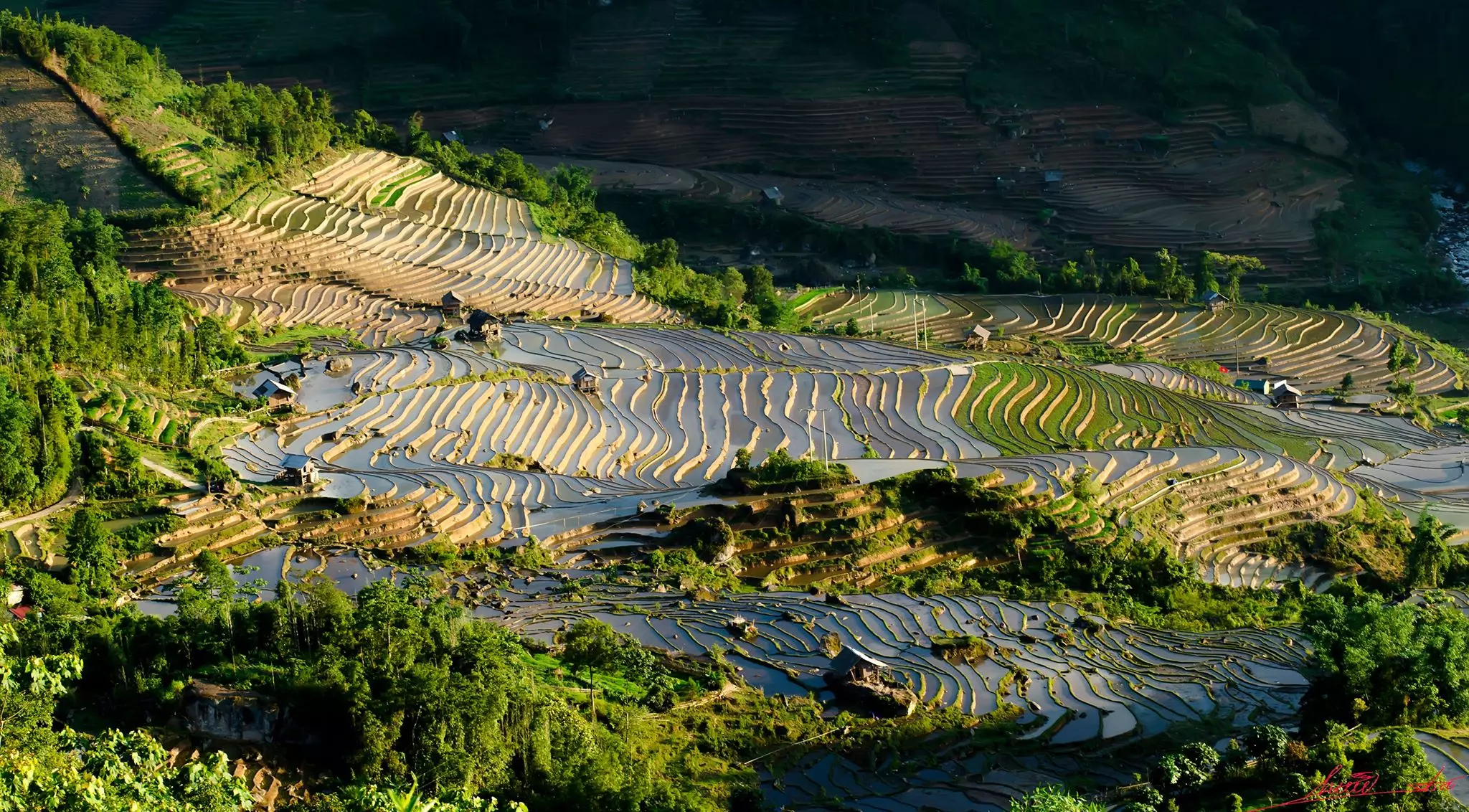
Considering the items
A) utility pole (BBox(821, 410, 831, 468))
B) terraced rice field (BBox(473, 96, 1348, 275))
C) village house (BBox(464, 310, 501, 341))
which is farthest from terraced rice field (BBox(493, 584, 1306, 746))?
terraced rice field (BBox(473, 96, 1348, 275))

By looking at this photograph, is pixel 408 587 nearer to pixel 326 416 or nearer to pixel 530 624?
pixel 530 624

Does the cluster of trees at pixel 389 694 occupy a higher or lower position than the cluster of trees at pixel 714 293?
higher

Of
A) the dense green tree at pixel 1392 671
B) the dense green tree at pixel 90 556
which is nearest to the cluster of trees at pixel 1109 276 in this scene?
the dense green tree at pixel 1392 671

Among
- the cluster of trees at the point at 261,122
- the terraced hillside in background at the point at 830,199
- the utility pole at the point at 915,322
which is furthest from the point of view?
the terraced hillside in background at the point at 830,199

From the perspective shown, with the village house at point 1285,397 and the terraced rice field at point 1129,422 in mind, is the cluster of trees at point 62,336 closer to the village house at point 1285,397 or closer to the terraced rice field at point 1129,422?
the terraced rice field at point 1129,422

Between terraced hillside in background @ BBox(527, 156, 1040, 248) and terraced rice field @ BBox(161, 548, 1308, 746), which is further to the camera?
terraced hillside in background @ BBox(527, 156, 1040, 248)

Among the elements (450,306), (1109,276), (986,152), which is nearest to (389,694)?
(450,306)
